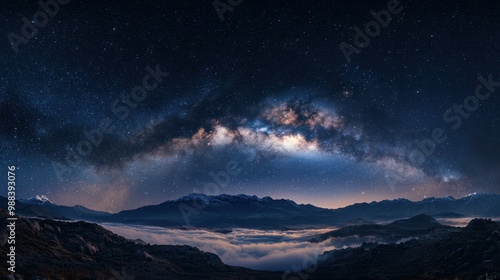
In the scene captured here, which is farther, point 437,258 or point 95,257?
point 437,258

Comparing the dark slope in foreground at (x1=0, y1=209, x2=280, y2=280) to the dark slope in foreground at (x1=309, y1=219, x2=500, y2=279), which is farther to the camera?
the dark slope in foreground at (x1=309, y1=219, x2=500, y2=279)

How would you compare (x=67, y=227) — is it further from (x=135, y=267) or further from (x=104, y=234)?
(x=135, y=267)

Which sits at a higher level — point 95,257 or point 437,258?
point 95,257

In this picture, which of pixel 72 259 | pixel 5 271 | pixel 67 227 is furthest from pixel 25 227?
pixel 5 271

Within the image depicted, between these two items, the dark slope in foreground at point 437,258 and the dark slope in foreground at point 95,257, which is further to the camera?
the dark slope in foreground at point 437,258

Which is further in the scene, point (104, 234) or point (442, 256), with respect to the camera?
point (104, 234)
